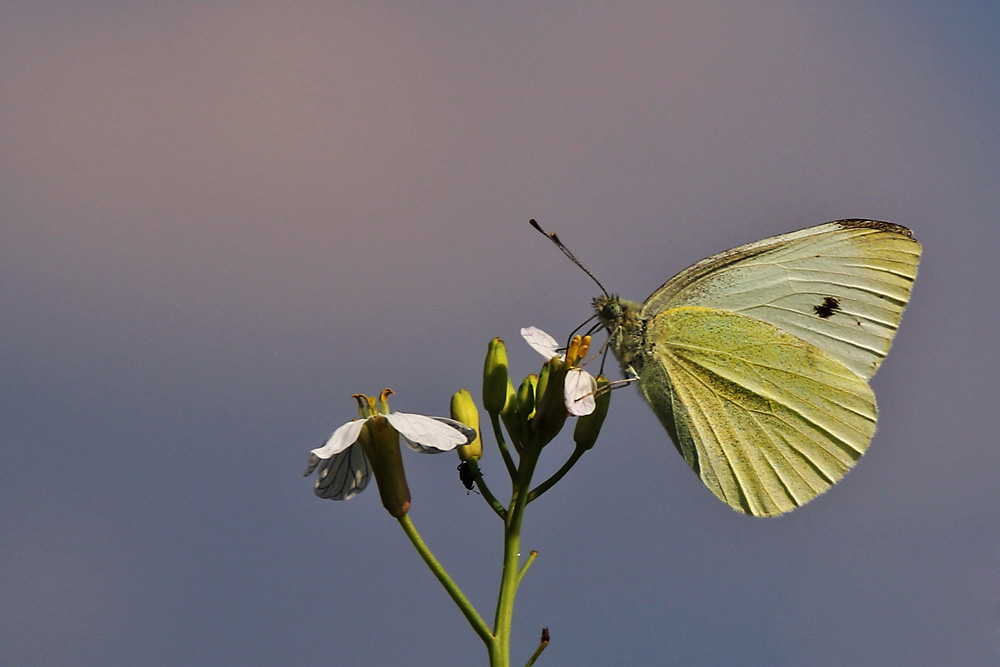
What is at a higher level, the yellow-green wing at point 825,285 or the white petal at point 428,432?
the white petal at point 428,432

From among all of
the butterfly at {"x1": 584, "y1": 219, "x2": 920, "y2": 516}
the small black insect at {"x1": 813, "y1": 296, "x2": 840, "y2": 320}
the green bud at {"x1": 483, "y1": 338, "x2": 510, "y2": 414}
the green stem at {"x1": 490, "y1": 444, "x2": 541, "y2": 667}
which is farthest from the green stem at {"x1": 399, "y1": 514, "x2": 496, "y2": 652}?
the small black insect at {"x1": 813, "y1": 296, "x2": 840, "y2": 320}

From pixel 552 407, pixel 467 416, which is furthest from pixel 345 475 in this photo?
pixel 552 407

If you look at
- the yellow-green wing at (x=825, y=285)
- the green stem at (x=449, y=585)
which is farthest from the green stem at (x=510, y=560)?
the yellow-green wing at (x=825, y=285)

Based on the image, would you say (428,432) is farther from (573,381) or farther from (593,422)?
(593,422)

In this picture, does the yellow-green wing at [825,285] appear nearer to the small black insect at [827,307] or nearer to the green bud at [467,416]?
the small black insect at [827,307]

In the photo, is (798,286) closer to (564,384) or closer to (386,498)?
(564,384)

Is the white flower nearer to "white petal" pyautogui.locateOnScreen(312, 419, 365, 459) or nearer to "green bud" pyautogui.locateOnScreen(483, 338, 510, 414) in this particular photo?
"green bud" pyautogui.locateOnScreen(483, 338, 510, 414)
